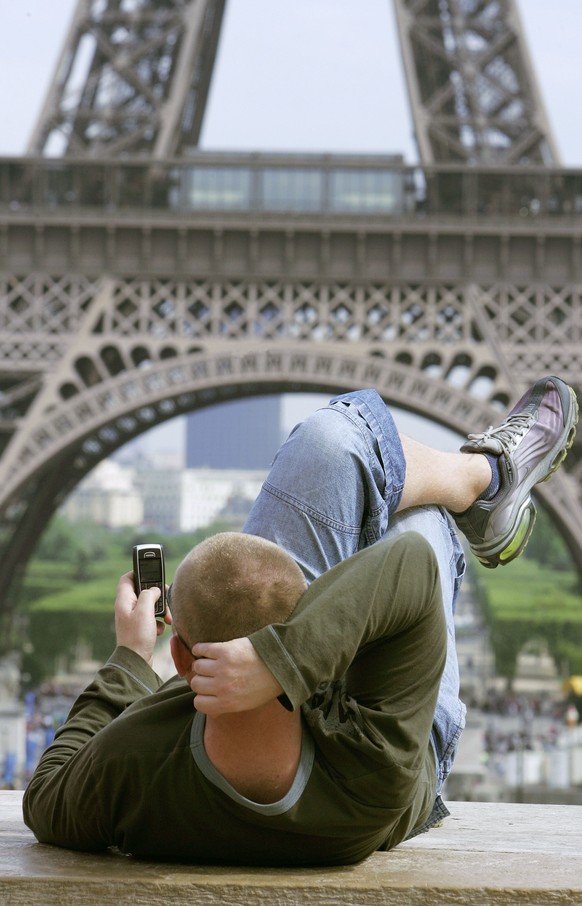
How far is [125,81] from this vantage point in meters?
19.5

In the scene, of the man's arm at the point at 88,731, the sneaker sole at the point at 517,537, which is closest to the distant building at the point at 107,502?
the sneaker sole at the point at 517,537

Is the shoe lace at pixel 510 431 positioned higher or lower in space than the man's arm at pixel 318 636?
higher

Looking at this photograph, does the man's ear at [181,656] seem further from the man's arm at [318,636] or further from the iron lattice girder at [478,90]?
the iron lattice girder at [478,90]

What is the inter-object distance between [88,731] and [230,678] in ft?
2.05

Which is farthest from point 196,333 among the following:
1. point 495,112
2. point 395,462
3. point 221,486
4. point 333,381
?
point 221,486

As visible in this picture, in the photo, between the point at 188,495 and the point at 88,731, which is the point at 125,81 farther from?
the point at 188,495

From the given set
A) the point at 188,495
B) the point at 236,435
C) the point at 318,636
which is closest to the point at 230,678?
the point at 318,636

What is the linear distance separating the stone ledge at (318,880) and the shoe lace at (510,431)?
1035 millimetres

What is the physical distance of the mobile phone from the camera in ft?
7.68

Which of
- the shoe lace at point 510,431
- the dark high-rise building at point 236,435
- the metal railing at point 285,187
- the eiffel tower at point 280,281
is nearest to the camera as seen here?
the shoe lace at point 510,431

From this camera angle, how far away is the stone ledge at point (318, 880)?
1876mm

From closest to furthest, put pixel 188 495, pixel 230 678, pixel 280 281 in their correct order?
1. pixel 230 678
2. pixel 280 281
3. pixel 188 495

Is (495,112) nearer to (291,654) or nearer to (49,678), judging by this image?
(291,654)

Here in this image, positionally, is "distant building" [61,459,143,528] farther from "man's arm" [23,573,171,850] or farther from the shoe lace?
"man's arm" [23,573,171,850]
